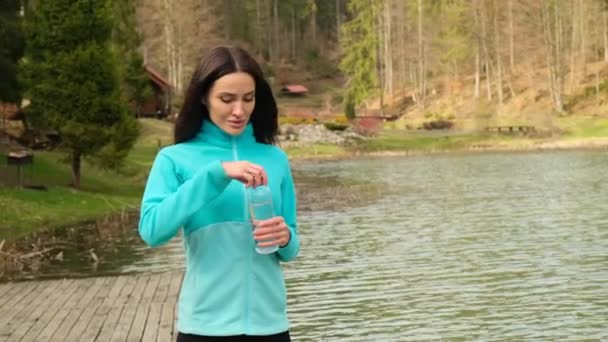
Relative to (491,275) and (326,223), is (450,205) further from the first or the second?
(491,275)

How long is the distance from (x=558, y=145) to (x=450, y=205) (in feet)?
106

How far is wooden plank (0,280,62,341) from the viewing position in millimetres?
10711

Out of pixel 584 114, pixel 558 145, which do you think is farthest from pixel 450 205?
pixel 584 114

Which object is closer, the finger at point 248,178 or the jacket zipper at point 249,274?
the finger at point 248,178

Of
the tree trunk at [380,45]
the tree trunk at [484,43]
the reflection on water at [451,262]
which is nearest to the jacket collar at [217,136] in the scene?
the reflection on water at [451,262]

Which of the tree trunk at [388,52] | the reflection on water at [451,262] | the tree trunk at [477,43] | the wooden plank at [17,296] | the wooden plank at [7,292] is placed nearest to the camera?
the wooden plank at [17,296]

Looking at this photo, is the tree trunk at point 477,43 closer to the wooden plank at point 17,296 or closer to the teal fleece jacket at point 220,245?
the wooden plank at point 17,296

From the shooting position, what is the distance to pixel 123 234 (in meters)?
24.0

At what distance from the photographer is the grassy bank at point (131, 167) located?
82.9 feet

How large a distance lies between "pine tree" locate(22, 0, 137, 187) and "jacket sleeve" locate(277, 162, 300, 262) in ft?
88.3

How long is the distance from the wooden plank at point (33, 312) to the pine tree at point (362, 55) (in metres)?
74.9

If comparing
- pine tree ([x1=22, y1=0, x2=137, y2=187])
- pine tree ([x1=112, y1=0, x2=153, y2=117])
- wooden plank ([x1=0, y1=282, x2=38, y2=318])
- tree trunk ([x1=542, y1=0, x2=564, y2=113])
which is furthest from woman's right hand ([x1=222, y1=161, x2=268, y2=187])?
tree trunk ([x1=542, y1=0, x2=564, y2=113])

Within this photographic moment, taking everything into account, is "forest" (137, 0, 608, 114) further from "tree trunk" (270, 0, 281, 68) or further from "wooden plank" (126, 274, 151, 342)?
"wooden plank" (126, 274, 151, 342)

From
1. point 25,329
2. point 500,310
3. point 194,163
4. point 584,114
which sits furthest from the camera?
point 584,114
